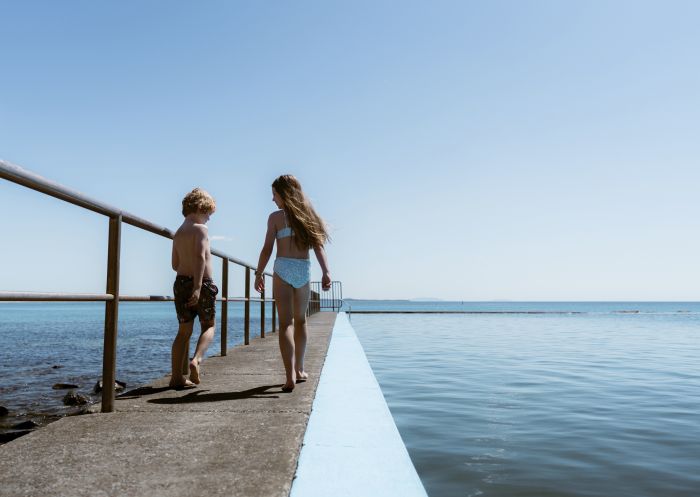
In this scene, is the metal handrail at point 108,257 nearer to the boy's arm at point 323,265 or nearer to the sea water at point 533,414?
the boy's arm at point 323,265

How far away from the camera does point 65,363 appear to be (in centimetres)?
1138

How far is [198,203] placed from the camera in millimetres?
3709

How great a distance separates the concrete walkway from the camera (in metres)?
1.68

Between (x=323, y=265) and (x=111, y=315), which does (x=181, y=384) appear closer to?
(x=111, y=315)

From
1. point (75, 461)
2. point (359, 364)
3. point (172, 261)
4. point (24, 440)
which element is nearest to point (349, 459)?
point (75, 461)

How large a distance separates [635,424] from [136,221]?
3855 millimetres

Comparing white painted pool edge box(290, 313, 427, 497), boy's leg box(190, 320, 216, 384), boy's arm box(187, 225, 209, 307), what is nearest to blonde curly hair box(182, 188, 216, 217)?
boy's arm box(187, 225, 209, 307)

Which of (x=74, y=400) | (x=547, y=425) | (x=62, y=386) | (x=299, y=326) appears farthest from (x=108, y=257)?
(x=62, y=386)

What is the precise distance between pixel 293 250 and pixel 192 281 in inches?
28.2

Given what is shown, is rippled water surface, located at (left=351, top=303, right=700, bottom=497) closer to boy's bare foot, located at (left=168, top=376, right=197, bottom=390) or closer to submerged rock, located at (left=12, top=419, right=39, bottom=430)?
boy's bare foot, located at (left=168, top=376, right=197, bottom=390)

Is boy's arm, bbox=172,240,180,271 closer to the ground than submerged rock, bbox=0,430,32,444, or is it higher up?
higher up

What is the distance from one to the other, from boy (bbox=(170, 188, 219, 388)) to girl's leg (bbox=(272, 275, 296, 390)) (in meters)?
0.49

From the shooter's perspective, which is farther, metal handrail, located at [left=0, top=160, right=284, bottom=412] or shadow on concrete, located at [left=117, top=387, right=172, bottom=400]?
shadow on concrete, located at [left=117, top=387, right=172, bottom=400]

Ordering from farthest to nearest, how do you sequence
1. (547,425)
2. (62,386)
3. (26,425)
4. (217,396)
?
(62,386) < (26,425) < (547,425) < (217,396)
